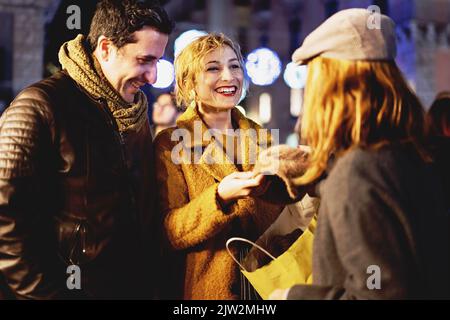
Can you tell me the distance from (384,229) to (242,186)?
0.95 metres

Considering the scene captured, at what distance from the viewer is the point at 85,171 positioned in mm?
2484

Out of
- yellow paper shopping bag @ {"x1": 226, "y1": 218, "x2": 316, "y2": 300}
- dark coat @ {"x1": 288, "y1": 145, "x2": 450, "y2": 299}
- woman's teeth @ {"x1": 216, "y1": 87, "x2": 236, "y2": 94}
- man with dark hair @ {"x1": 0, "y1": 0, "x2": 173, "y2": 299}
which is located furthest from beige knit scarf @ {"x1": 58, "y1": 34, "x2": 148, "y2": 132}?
dark coat @ {"x1": 288, "y1": 145, "x2": 450, "y2": 299}

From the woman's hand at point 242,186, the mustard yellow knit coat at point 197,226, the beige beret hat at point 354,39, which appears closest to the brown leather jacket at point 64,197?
the mustard yellow knit coat at point 197,226

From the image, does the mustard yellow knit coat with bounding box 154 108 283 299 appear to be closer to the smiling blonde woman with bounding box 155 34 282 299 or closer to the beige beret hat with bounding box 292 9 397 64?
the smiling blonde woman with bounding box 155 34 282 299

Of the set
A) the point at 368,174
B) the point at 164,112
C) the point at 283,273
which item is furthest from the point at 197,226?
the point at 164,112

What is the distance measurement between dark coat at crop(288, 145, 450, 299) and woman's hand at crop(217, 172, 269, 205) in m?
0.70

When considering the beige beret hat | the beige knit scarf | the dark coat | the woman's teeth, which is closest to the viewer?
the dark coat

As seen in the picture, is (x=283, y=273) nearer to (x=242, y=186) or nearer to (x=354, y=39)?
(x=242, y=186)

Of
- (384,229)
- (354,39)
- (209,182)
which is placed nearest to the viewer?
(384,229)

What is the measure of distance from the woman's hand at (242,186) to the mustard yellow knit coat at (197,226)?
4.8 inches

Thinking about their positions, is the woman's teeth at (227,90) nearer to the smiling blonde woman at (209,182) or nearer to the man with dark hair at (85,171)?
the smiling blonde woman at (209,182)

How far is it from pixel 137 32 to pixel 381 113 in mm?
1324

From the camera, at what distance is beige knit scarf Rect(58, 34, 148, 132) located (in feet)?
8.71
